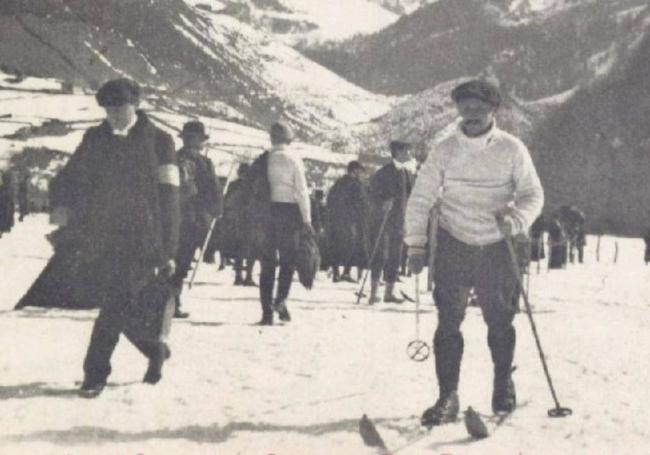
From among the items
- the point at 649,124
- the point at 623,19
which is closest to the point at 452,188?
the point at 649,124

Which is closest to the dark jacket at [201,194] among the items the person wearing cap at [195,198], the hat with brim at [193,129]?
the person wearing cap at [195,198]

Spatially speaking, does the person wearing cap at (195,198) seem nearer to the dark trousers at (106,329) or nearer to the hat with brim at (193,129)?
the hat with brim at (193,129)

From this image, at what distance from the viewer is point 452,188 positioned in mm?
4941

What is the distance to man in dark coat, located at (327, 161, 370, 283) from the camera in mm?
15227

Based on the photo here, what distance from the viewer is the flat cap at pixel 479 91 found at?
Answer: 4758 mm

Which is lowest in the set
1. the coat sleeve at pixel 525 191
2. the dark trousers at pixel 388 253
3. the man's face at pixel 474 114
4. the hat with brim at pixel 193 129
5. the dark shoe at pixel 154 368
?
the dark shoe at pixel 154 368

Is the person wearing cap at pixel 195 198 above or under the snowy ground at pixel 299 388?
above

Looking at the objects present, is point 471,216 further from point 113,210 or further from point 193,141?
point 193,141

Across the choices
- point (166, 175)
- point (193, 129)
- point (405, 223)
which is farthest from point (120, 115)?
point (193, 129)

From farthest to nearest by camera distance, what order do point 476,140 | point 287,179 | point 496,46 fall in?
point 496,46 → point 287,179 → point 476,140

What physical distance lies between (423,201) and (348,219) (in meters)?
10.8

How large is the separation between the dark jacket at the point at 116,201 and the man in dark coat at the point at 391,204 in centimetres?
641

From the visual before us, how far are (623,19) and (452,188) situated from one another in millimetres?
79905

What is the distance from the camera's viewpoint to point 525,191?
16.1 ft
